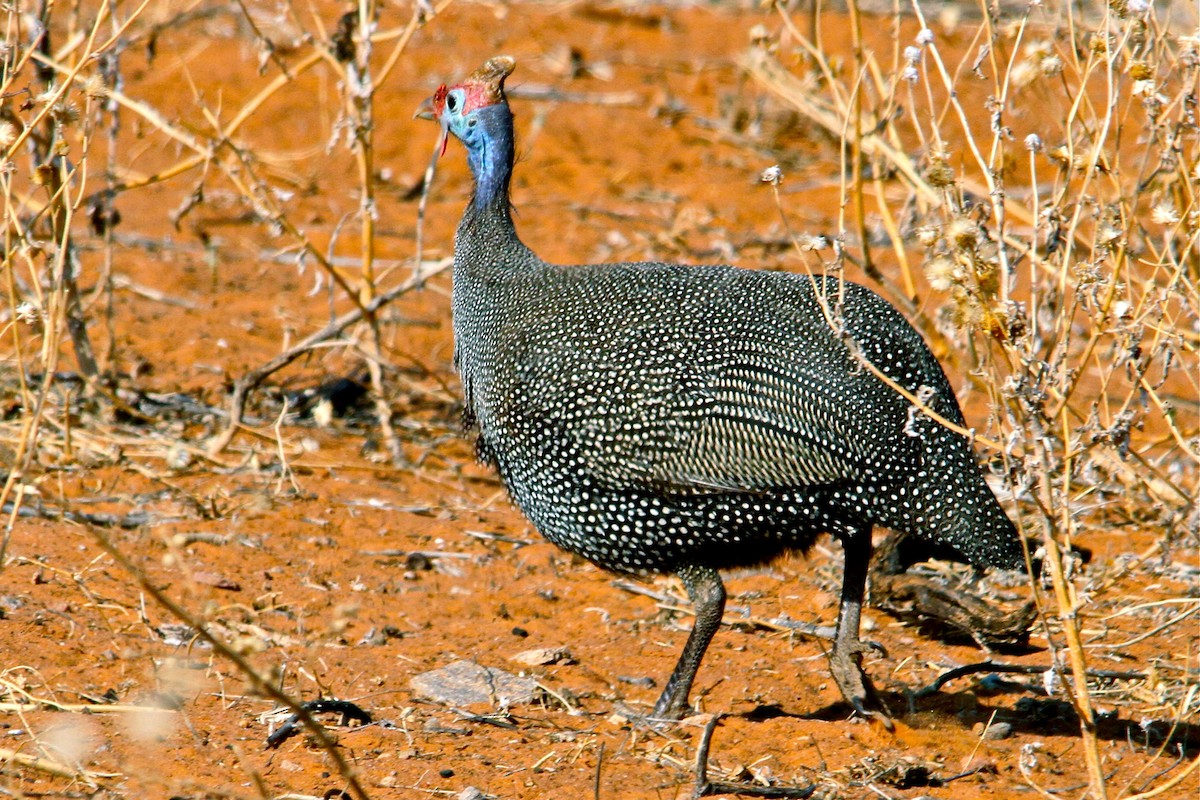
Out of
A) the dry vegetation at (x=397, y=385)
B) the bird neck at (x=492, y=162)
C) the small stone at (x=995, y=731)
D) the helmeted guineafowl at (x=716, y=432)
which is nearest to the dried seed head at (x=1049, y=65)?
the dry vegetation at (x=397, y=385)

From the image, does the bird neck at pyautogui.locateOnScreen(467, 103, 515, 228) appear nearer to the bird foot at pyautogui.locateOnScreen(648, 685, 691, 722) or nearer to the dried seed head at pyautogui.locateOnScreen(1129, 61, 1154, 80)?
the bird foot at pyautogui.locateOnScreen(648, 685, 691, 722)

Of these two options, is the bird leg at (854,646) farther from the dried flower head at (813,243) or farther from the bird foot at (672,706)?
the dried flower head at (813,243)

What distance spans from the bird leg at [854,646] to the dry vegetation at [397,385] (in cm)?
20

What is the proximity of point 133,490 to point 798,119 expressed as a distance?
6.18m

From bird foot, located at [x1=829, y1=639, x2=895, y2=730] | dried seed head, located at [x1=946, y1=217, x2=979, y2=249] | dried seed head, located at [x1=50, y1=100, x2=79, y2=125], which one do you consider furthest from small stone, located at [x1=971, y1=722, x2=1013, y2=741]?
dried seed head, located at [x1=50, y1=100, x2=79, y2=125]

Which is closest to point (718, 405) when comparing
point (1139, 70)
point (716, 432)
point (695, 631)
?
point (716, 432)

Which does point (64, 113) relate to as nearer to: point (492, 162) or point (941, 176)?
point (492, 162)

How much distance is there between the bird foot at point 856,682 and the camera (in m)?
3.90

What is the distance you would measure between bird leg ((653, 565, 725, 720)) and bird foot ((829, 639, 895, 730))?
0.37 metres

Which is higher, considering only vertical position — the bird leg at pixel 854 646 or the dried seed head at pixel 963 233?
the dried seed head at pixel 963 233

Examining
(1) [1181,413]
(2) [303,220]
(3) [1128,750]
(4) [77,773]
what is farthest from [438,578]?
(2) [303,220]

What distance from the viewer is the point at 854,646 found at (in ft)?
13.0

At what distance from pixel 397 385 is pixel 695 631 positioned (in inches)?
120

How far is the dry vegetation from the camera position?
292cm
